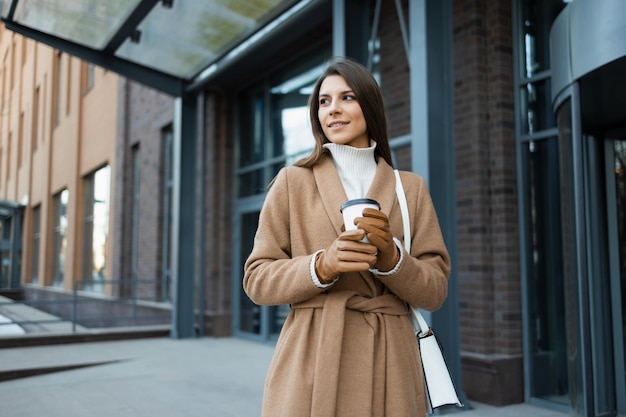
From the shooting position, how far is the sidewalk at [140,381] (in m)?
5.05

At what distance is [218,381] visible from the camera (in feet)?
20.5

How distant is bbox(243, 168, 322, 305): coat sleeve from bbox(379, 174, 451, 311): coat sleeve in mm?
207

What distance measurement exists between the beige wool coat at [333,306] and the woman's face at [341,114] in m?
0.10

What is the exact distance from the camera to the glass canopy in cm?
719

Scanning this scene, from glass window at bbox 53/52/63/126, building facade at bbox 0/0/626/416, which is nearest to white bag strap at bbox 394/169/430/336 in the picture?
building facade at bbox 0/0/626/416

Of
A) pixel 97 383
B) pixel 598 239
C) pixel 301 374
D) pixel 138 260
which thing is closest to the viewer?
pixel 301 374

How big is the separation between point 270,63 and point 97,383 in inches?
211

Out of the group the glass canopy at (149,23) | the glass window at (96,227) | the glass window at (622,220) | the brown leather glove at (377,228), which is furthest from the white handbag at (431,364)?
the glass window at (96,227)

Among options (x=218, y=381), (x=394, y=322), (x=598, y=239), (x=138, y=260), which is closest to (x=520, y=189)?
(x=598, y=239)

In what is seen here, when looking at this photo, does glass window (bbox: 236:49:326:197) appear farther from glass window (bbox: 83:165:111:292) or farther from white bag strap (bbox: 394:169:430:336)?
white bag strap (bbox: 394:169:430:336)

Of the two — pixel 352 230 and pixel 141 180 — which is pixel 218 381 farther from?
pixel 141 180

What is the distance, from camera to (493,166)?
5.38 meters

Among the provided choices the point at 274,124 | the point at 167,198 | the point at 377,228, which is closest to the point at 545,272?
the point at 377,228

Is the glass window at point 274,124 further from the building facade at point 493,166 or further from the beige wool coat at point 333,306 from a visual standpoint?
the beige wool coat at point 333,306
